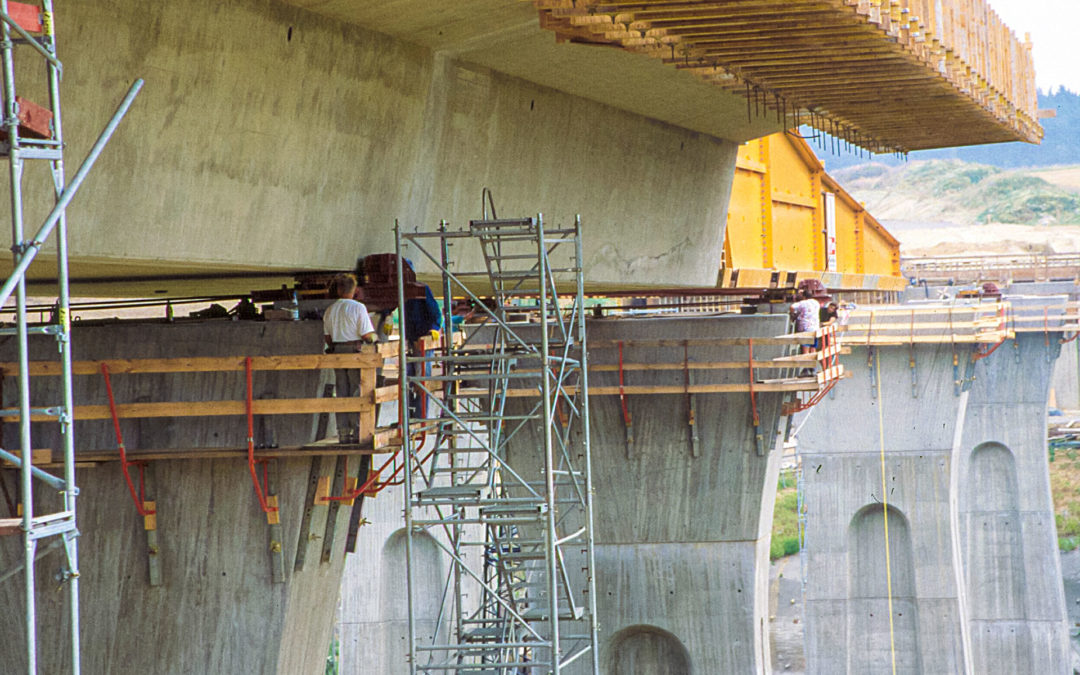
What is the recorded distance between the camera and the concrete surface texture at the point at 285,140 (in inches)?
339

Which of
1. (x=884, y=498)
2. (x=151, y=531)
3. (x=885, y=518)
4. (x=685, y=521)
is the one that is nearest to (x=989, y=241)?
(x=885, y=518)

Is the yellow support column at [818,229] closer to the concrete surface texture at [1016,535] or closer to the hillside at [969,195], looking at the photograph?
the concrete surface texture at [1016,535]

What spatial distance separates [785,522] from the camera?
70.1 meters

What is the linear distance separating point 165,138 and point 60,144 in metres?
2.29

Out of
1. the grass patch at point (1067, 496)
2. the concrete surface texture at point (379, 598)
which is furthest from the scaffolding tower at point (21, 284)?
the grass patch at point (1067, 496)

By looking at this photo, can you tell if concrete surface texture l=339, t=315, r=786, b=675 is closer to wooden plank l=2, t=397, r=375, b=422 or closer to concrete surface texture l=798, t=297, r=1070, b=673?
wooden plank l=2, t=397, r=375, b=422

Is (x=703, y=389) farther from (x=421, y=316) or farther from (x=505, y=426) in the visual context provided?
(x=421, y=316)

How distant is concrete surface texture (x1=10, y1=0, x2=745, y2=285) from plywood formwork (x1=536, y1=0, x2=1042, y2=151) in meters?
1.90

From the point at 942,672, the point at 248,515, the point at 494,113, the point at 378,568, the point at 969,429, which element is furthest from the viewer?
the point at 969,429

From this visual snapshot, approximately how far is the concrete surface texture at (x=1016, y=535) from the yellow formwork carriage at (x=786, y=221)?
1269 centimetres

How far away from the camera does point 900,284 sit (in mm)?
30281

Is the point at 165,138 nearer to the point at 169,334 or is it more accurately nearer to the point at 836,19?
the point at 169,334

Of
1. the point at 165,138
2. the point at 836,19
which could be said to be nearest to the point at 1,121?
the point at 165,138

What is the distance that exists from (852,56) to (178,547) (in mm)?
7304
